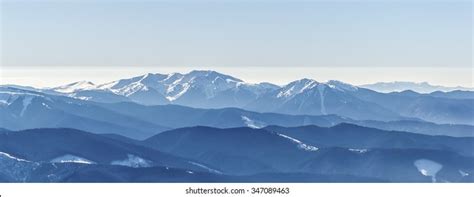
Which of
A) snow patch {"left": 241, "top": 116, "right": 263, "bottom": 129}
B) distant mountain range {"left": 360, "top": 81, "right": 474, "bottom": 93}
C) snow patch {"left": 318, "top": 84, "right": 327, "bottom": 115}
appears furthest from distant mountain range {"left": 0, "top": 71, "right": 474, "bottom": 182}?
distant mountain range {"left": 360, "top": 81, "right": 474, "bottom": 93}

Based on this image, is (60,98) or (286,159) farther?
(60,98)

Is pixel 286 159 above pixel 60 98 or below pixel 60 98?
below

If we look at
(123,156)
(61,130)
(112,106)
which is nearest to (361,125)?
(123,156)

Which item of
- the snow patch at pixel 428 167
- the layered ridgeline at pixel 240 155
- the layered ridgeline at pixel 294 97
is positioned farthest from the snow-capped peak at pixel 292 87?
the snow patch at pixel 428 167

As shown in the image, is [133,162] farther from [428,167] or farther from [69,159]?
[428,167]

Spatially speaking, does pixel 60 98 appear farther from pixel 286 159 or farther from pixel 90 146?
pixel 286 159

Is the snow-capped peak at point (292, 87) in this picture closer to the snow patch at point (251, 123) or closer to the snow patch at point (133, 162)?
the snow patch at point (251, 123)
